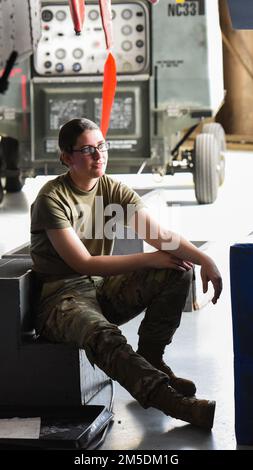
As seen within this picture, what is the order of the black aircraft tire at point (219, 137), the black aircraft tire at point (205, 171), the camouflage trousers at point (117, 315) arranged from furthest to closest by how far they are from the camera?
the black aircraft tire at point (219, 137), the black aircraft tire at point (205, 171), the camouflage trousers at point (117, 315)

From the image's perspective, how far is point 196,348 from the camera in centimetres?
521

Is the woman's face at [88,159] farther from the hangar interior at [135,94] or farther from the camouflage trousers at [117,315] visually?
the hangar interior at [135,94]

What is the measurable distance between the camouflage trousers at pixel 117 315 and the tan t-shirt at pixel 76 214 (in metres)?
0.10

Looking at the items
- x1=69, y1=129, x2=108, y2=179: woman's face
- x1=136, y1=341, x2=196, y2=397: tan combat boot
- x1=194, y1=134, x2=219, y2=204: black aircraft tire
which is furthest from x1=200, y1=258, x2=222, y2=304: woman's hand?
x1=194, y1=134, x2=219, y2=204: black aircraft tire

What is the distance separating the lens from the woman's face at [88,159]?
415 centimetres

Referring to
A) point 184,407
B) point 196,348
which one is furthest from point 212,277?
point 196,348

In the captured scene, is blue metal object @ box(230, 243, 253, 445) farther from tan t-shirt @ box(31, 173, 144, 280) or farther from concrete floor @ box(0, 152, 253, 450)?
tan t-shirt @ box(31, 173, 144, 280)

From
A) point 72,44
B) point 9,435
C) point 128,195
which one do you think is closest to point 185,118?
point 72,44

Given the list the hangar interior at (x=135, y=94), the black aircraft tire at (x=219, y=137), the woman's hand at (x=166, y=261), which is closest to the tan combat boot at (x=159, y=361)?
the woman's hand at (x=166, y=261)

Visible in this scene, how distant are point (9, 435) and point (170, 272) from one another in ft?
2.99

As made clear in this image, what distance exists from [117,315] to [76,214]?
45 centimetres

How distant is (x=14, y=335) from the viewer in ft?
13.2
